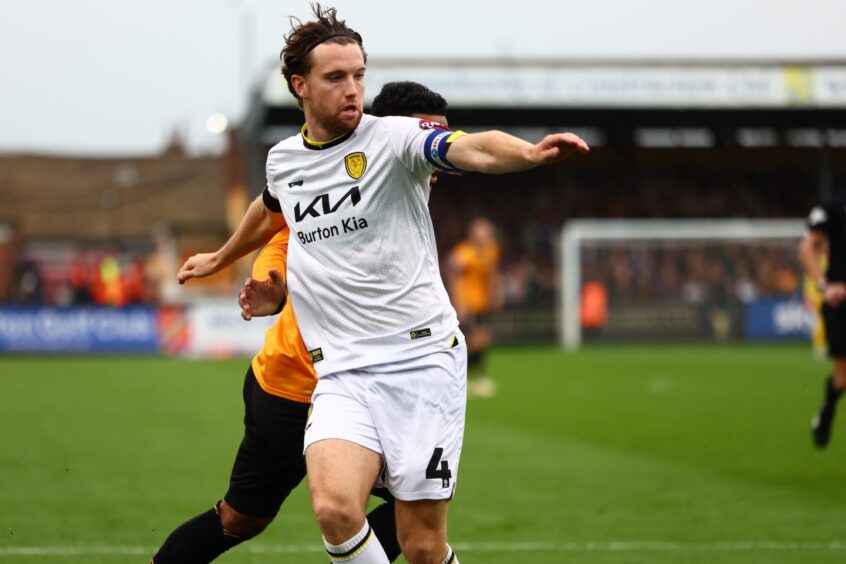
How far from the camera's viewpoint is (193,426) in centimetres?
1371

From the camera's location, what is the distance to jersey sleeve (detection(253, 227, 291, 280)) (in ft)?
17.1

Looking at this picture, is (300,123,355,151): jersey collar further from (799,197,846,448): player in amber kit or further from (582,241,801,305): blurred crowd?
(582,241,801,305): blurred crowd

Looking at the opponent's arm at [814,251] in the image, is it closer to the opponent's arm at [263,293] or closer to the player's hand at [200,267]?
the player's hand at [200,267]

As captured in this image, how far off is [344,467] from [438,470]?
33cm

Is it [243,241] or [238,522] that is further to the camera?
[243,241]

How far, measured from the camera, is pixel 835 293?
33.7ft

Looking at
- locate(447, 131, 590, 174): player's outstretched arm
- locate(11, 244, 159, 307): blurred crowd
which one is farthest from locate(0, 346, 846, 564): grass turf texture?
locate(11, 244, 159, 307): blurred crowd

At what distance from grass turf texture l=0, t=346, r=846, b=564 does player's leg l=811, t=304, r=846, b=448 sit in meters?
0.29

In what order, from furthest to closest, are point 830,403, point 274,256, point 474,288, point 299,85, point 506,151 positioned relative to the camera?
point 474,288 → point 830,403 → point 274,256 → point 299,85 → point 506,151

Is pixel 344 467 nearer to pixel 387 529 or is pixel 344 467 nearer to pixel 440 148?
pixel 387 529

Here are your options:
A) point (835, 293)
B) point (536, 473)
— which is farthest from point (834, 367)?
point (536, 473)

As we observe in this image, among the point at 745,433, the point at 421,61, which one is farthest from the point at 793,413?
the point at 421,61

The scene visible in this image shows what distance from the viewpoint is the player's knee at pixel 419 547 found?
15.0 feet

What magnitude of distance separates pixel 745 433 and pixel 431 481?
8.78 metres
